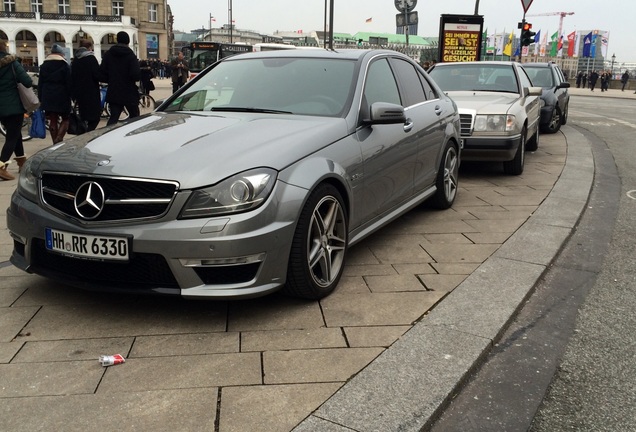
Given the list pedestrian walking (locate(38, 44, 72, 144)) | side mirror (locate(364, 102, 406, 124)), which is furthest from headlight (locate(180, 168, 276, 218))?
pedestrian walking (locate(38, 44, 72, 144))

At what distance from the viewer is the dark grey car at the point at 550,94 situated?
45.0ft

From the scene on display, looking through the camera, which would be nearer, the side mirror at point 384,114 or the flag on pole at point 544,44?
the side mirror at point 384,114

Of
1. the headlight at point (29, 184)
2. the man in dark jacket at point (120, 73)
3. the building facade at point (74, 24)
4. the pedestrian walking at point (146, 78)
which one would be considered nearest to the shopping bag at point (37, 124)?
the man in dark jacket at point (120, 73)

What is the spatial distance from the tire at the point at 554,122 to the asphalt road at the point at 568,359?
9367mm

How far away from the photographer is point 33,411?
2547 mm

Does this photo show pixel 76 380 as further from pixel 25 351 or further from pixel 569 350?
pixel 569 350

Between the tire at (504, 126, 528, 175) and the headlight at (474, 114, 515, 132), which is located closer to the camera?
the headlight at (474, 114, 515, 132)

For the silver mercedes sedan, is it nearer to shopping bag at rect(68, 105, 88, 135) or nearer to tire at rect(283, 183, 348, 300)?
tire at rect(283, 183, 348, 300)

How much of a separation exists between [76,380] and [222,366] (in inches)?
25.7

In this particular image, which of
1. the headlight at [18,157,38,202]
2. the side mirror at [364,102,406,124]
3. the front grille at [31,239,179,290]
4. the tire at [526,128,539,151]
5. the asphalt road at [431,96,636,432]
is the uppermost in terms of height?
the side mirror at [364,102,406,124]

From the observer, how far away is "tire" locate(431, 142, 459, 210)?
19.9 feet

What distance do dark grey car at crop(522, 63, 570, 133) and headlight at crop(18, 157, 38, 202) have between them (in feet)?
39.0

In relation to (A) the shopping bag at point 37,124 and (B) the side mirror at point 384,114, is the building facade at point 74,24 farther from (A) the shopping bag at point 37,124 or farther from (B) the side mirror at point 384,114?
(B) the side mirror at point 384,114

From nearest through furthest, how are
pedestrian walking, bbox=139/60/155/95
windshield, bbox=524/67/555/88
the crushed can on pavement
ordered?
the crushed can on pavement
windshield, bbox=524/67/555/88
pedestrian walking, bbox=139/60/155/95
